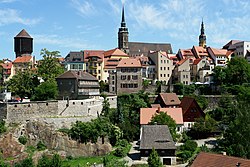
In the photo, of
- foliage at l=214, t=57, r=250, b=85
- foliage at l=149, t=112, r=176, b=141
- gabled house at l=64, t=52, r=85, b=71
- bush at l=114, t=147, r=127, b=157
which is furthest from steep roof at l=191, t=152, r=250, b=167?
gabled house at l=64, t=52, r=85, b=71

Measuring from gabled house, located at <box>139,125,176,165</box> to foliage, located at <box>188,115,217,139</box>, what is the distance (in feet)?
→ 29.2

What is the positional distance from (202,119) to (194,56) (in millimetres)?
35689

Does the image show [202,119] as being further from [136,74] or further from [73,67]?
[73,67]

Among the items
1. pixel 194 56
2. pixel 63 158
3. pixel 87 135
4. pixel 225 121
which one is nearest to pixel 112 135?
pixel 87 135

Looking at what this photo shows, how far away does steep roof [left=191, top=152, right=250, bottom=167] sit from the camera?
20.8 metres

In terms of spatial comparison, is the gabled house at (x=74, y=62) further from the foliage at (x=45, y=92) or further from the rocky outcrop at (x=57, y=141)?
the rocky outcrop at (x=57, y=141)

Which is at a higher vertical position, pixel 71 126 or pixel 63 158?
pixel 71 126

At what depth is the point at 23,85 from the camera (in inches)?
2122

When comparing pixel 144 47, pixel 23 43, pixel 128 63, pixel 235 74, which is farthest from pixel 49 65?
pixel 144 47

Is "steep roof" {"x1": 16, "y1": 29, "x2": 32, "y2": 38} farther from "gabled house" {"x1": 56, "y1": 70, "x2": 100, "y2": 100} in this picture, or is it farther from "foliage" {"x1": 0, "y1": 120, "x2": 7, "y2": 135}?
"foliage" {"x1": 0, "y1": 120, "x2": 7, "y2": 135}

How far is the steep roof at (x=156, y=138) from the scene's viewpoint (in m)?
38.8

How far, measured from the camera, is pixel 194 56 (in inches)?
3268

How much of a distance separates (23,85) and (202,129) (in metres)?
27.9

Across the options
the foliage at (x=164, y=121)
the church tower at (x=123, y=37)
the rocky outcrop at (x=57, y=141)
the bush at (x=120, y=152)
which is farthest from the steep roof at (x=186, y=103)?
the church tower at (x=123, y=37)
